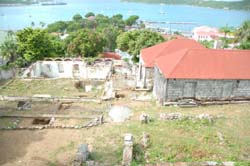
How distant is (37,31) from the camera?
35.9m

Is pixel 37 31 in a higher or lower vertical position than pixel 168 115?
higher

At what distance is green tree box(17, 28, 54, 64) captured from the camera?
35.1 m

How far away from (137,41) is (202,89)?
Answer: 1596 cm

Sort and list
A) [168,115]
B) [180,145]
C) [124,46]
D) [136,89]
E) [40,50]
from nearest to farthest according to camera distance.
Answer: [180,145]
[168,115]
[136,89]
[40,50]
[124,46]

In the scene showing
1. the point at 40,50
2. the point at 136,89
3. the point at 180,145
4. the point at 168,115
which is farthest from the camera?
the point at 40,50

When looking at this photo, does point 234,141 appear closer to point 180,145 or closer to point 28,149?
point 180,145

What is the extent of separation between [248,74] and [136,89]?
9532mm

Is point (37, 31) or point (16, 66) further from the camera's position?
point (37, 31)

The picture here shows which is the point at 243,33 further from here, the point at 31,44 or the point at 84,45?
the point at 31,44

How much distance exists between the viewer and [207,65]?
2169 cm

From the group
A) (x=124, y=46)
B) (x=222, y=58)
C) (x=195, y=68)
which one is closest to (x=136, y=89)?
(x=195, y=68)

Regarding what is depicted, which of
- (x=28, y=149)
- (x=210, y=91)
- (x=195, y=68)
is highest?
(x=195, y=68)

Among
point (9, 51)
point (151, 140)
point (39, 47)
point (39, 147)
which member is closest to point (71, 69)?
point (39, 47)

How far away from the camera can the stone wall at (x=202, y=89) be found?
21.0 m
